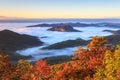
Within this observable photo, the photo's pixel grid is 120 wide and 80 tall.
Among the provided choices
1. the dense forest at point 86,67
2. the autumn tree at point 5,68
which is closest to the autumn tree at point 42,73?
the dense forest at point 86,67

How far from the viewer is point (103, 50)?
79.2m

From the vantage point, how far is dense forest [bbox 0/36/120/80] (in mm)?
53344

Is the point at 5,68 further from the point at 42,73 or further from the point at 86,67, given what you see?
the point at 86,67

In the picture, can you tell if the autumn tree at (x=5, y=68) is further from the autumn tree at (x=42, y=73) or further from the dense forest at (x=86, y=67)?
the autumn tree at (x=42, y=73)

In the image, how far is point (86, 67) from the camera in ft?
231

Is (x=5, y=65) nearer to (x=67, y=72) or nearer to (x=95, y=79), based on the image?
(x=67, y=72)

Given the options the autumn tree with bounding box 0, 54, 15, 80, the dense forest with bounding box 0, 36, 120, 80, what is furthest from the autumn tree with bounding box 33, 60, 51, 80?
the autumn tree with bounding box 0, 54, 15, 80

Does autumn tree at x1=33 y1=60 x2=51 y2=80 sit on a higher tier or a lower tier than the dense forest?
lower

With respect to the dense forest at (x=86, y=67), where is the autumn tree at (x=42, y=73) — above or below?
below

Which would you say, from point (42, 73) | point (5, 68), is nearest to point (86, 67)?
point (42, 73)

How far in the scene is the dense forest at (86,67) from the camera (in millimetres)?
53344


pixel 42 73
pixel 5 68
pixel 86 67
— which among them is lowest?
pixel 5 68

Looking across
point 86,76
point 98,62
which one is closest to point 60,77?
point 86,76

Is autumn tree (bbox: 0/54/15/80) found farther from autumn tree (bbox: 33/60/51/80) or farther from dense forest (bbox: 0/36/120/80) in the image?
autumn tree (bbox: 33/60/51/80)
